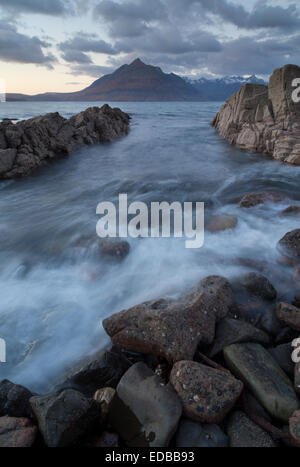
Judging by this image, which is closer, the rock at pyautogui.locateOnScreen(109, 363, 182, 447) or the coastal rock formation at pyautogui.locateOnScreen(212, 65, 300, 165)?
the rock at pyautogui.locateOnScreen(109, 363, 182, 447)

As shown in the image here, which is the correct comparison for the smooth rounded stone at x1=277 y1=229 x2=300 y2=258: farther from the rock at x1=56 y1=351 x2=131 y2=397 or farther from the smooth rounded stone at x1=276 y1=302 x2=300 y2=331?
the rock at x1=56 y1=351 x2=131 y2=397

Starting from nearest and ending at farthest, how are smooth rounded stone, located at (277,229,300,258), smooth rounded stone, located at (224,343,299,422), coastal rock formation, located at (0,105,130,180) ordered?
smooth rounded stone, located at (224,343,299,422) → smooth rounded stone, located at (277,229,300,258) → coastal rock formation, located at (0,105,130,180)

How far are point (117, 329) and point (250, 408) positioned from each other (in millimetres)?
→ 1661

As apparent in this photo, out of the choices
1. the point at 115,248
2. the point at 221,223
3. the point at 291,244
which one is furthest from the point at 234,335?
the point at 221,223

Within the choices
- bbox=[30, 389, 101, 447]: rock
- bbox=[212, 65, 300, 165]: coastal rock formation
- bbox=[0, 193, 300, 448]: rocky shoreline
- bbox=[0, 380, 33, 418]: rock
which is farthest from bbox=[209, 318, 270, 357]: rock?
bbox=[212, 65, 300, 165]: coastal rock formation

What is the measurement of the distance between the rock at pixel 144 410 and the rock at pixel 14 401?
91 cm

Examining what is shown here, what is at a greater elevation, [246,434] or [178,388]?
[178,388]

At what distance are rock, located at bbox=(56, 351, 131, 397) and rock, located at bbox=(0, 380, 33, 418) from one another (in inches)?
15.0

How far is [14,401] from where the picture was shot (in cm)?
266

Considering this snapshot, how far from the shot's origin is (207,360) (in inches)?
114

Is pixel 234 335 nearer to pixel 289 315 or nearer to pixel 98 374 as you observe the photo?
pixel 289 315

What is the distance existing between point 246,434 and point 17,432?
6.54ft

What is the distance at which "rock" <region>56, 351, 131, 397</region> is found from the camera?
9.48 ft
